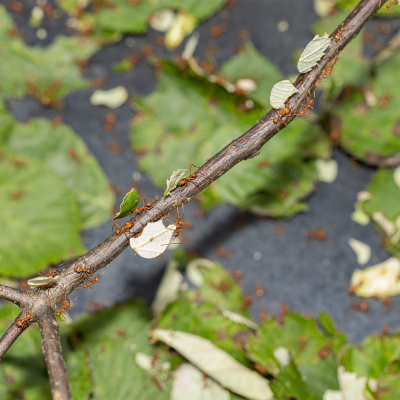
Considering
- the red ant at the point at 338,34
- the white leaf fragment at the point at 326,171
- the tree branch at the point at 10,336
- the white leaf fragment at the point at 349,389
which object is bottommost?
the white leaf fragment at the point at 349,389

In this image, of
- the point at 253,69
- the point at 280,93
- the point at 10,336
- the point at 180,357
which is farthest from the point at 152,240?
the point at 253,69

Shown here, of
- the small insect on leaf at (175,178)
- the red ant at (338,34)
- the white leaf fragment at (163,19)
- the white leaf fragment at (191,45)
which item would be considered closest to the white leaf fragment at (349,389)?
the small insect on leaf at (175,178)

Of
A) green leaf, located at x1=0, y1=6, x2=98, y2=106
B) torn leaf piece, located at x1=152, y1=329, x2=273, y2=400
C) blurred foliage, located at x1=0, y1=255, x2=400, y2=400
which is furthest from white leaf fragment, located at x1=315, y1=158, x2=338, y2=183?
green leaf, located at x1=0, y1=6, x2=98, y2=106

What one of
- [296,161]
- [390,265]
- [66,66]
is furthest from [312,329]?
[66,66]

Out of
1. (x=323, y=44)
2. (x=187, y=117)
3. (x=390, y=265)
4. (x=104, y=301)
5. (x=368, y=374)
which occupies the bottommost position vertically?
(x=368, y=374)

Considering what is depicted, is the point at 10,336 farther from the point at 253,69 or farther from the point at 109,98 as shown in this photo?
the point at 253,69

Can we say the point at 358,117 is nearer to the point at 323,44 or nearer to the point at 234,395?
the point at 323,44

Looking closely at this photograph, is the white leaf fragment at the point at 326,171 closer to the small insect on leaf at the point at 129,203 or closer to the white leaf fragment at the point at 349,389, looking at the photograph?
the white leaf fragment at the point at 349,389
